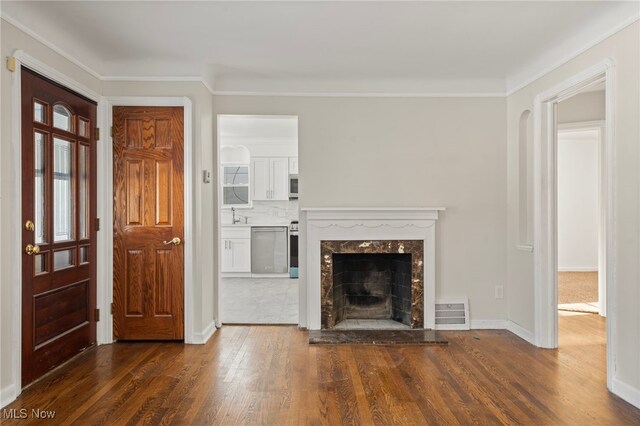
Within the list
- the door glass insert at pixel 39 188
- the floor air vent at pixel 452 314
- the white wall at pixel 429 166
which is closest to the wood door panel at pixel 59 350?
the door glass insert at pixel 39 188

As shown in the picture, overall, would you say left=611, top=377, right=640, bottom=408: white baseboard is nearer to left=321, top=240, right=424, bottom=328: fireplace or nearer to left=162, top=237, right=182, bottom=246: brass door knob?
left=321, top=240, right=424, bottom=328: fireplace

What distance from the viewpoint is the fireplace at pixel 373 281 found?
4.14m

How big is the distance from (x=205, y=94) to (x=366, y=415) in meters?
3.11

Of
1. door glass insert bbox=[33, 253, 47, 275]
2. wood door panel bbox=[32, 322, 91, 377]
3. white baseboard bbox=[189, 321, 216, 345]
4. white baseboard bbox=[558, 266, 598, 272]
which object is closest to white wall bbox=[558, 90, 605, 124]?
white baseboard bbox=[558, 266, 598, 272]

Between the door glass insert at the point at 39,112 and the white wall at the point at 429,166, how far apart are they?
193cm

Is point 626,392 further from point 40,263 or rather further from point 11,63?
point 11,63

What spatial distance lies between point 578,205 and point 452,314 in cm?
515

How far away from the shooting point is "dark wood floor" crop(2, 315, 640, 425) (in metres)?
2.42

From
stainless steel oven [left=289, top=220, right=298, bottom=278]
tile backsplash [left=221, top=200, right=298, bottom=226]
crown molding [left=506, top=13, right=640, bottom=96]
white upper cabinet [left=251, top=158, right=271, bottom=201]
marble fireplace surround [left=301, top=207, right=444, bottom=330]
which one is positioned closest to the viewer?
crown molding [left=506, top=13, right=640, bottom=96]

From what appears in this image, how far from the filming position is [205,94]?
3.95 meters

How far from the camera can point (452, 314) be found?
4238 millimetres

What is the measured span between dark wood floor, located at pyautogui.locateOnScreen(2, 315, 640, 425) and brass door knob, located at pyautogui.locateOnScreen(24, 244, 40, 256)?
3.01 feet

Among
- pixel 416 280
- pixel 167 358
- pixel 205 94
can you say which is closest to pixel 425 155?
pixel 416 280

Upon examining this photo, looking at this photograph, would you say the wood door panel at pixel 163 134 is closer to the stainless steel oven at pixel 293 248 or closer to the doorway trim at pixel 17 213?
the doorway trim at pixel 17 213
